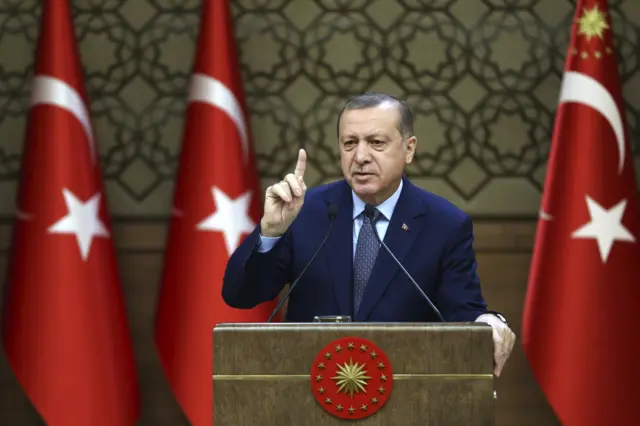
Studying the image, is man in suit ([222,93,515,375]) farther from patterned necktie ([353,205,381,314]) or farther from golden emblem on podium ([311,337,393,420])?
golden emblem on podium ([311,337,393,420])

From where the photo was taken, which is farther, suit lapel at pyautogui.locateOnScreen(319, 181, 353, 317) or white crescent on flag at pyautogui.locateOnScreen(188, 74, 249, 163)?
white crescent on flag at pyautogui.locateOnScreen(188, 74, 249, 163)

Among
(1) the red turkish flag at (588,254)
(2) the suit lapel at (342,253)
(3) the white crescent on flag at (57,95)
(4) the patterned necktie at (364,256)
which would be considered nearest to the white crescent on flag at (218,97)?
(3) the white crescent on flag at (57,95)

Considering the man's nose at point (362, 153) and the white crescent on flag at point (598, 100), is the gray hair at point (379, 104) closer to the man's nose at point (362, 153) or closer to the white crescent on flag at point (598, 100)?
the man's nose at point (362, 153)

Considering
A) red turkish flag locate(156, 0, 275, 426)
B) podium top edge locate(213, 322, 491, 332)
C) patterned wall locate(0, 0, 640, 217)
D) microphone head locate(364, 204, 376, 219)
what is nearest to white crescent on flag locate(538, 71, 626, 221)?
patterned wall locate(0, 0, 640, 217)

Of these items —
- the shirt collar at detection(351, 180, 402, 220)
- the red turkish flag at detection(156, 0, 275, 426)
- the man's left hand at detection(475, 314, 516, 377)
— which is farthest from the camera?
the red turkish flag at detection(156, 0, 275, 426)

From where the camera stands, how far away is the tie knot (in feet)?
7.32

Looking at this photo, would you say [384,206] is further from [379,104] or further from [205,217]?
[205,217]

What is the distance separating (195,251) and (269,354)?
213 cm

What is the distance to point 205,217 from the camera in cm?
384

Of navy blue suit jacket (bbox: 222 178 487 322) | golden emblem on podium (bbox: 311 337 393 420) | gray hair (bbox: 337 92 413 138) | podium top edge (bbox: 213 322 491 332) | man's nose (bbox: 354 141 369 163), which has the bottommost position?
golden emblem on podium (bbox: 311 337 393 420)

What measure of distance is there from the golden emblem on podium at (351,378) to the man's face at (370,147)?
1.98 feet

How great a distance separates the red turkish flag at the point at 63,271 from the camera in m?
3.71

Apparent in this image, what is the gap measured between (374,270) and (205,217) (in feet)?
5.79

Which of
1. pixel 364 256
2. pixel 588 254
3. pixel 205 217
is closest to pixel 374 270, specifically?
pixel 364 256
